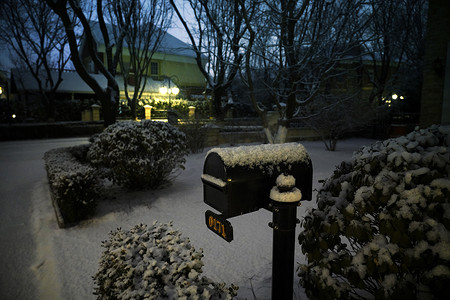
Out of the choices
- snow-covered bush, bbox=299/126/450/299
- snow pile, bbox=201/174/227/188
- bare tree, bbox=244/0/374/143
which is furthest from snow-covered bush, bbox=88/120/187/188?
snow-covered bush, bbox=299/126/450/299

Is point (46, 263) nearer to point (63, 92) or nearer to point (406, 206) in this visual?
point (406, 206)

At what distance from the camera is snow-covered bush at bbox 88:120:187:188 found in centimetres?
594

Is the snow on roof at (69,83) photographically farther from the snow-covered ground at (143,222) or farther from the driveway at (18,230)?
the snow-covered ground at (143,222)

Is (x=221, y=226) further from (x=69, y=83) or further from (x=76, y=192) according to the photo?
(x=69, y=83)

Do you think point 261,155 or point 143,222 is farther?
point 143,222

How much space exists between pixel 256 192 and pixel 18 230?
4.86 meters

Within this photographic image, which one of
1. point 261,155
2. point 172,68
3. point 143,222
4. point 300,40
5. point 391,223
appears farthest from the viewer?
point 172,68

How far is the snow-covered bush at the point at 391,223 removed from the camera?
138 cm

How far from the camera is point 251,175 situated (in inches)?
76.9

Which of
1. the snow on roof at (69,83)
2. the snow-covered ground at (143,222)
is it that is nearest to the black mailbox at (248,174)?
the snow-covered ground at (143,222)

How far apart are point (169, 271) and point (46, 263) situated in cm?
290

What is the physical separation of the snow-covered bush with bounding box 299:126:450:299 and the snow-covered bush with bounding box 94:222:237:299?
30.0 inches

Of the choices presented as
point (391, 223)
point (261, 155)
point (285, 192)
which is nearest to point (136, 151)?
point (261, 155)

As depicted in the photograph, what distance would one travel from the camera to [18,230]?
475cm
